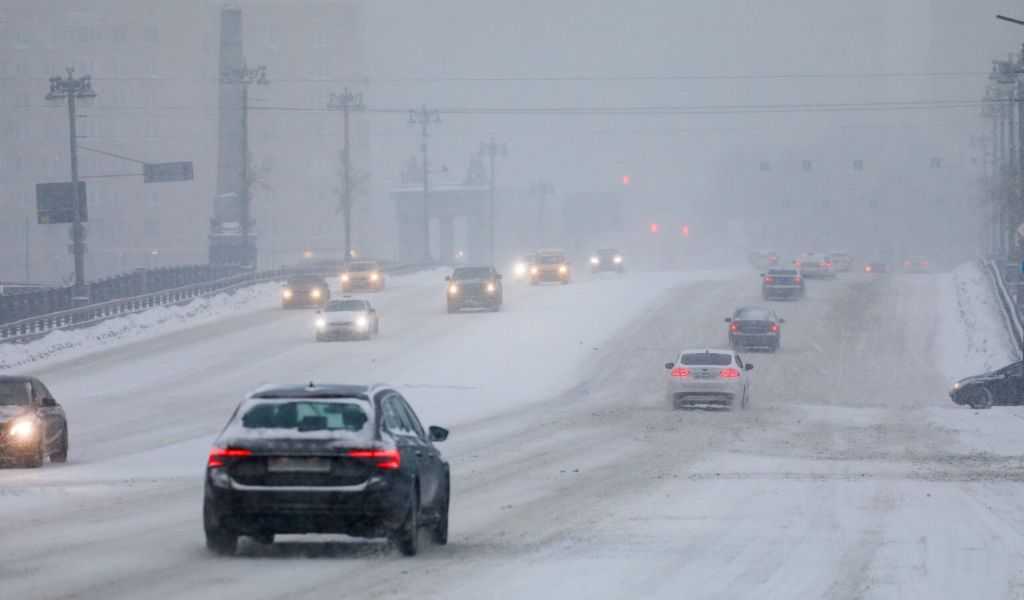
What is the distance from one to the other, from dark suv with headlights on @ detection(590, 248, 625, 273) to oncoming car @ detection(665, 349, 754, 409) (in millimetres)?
61634

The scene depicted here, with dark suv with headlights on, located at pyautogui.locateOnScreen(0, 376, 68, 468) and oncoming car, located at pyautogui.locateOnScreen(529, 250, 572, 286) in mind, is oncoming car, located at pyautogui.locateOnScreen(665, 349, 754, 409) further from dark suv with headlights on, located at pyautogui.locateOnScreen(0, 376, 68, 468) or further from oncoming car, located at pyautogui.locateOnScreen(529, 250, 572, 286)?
oncoming car, located at pyautogui.locateOnScreen(529, 250, 572, 286)

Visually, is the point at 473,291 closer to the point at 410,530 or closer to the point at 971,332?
the point at 971,332

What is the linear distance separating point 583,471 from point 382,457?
10231 mm

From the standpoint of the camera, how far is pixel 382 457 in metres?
12.0

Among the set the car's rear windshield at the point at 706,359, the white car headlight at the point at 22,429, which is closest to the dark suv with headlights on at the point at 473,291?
the car's rear windshield at the point at 706,359

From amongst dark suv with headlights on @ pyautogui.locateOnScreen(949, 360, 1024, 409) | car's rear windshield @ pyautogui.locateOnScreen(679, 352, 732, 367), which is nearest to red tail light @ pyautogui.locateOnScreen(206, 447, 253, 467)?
car's rear windshield @ pyautogui.locateOnScreen(679, 352, 732, 367)

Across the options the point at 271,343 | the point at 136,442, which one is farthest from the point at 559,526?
the point at 271,343

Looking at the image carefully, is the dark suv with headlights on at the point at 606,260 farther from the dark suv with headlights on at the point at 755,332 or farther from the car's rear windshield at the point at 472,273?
the dark suv with headlights on at the point at 755,332

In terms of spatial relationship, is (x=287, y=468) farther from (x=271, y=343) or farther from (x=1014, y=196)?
(x=1014, y=196)

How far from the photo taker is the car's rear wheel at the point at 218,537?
11992mm

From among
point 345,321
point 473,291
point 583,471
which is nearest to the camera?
point 583,471

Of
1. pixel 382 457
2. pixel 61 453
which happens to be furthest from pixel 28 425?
pixel 382 457

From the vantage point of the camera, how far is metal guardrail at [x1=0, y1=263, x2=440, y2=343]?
51.5 m

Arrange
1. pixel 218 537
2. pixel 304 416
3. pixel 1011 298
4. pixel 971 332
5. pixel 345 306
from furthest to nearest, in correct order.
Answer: pixel 971 332, pixel 1011 298, pixel 345 306, pixel 304 416, pixel 218 537
